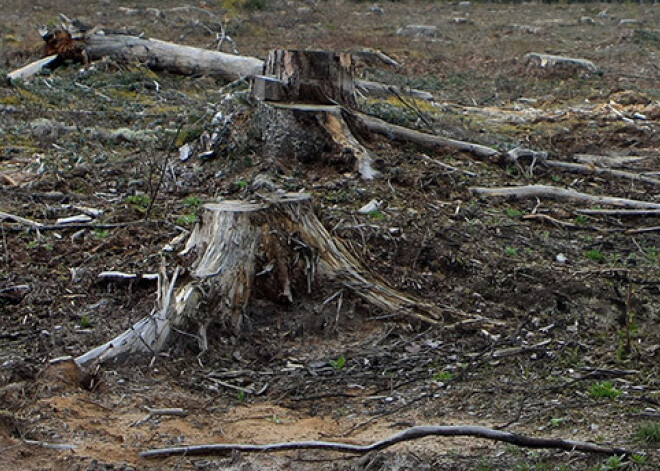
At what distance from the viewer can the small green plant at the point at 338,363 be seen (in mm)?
5113

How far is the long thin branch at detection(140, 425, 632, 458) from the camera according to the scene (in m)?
3.97

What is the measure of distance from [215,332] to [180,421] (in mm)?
919

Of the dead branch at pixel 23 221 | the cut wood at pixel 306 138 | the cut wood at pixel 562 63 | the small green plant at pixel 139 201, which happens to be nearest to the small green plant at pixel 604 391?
the cut wood at pixel 306 138

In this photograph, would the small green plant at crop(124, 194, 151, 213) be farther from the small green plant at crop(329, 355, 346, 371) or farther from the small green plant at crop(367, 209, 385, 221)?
the small green plant at crop(329, 355, 346, 371)

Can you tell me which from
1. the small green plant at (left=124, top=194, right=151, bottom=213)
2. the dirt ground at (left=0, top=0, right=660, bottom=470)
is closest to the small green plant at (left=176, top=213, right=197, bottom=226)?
the dirt ground at (left=0, top=0, right=660, bottom=470)

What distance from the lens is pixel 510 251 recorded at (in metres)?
6.60

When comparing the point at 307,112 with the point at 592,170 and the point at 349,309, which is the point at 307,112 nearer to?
the point at 349,309

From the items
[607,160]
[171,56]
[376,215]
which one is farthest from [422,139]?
[171,56]

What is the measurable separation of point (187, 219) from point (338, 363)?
7.28ft

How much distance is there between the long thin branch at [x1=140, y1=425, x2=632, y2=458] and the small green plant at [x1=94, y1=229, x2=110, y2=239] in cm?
285

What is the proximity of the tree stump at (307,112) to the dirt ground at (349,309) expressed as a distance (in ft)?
0.55

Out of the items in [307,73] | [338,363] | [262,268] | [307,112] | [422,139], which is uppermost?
[307,73]

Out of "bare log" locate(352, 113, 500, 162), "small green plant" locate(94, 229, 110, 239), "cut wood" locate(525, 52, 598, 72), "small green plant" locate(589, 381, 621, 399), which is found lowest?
"small green plant" locate(589, 381, 621, 399)

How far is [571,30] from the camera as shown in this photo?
23312mm
